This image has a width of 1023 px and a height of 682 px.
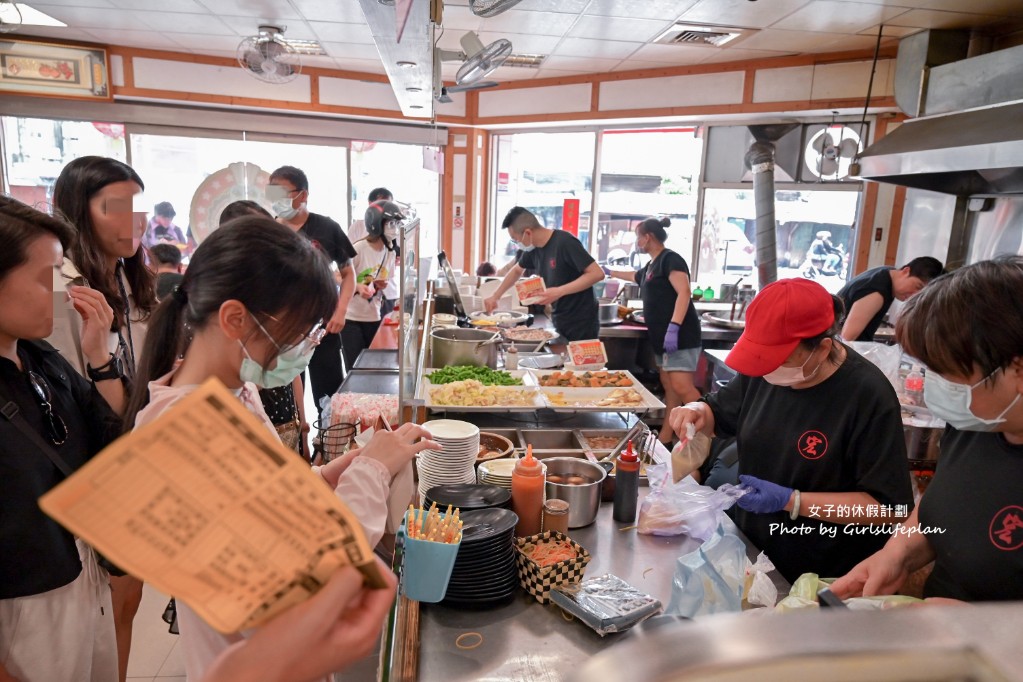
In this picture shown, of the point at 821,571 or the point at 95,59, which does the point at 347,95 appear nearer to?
the point at 95,59

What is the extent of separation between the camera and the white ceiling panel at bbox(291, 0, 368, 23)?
485cm

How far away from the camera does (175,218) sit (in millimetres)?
8039

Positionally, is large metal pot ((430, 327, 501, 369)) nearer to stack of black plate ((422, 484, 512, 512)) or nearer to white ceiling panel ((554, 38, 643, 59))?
stack of black plate ((422, 484, 512, 512))

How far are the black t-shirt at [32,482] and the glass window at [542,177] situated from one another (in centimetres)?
704

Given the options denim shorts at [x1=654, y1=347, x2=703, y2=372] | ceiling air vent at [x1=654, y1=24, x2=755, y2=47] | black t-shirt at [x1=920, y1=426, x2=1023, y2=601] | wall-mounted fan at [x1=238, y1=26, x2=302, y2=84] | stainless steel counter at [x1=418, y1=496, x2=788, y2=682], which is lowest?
denim shorts at [x1=654, y1=347, x2=703, y2=372]

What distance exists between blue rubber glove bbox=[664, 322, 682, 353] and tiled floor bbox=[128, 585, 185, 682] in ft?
12.4

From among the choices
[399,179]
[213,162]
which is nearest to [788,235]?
[399,179]

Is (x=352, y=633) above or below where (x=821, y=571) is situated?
above

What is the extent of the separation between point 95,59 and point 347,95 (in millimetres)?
2709

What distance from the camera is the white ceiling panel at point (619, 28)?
516 cm

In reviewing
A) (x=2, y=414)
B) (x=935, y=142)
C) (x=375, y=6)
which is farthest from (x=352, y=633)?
(x=935, y=142)

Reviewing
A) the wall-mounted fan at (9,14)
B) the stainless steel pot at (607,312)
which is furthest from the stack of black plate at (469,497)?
the wall-mounted fan at (9,14)

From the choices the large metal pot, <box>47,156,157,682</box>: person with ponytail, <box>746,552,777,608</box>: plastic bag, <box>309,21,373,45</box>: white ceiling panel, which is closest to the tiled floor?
<box>47,156,157,682</box>: person with ponytail

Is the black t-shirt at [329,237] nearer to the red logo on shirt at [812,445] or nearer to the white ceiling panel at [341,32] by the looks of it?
the white ceiling panel at [341,32]
